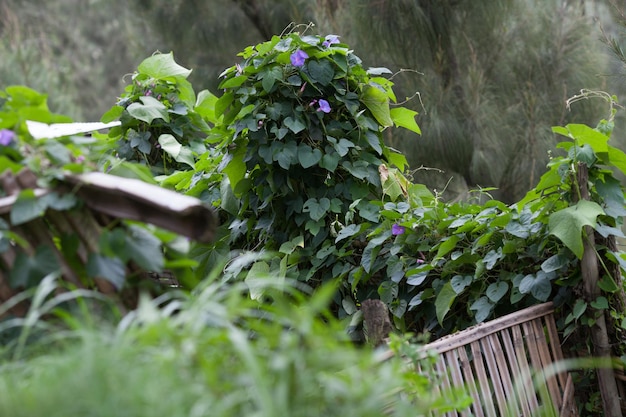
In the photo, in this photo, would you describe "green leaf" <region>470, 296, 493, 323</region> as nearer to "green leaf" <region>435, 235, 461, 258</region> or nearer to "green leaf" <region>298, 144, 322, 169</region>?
"green leaf" <region>435, 235, 461, 258</region>

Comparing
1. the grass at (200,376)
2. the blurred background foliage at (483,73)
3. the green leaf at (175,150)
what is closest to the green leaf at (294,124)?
the green leaf at (175,150)

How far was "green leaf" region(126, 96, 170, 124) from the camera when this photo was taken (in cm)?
319

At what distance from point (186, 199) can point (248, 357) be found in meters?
0.36

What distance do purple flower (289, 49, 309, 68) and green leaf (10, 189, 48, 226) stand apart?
153cm

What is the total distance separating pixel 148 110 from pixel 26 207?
2.16 metres

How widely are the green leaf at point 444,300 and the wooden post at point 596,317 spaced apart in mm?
385

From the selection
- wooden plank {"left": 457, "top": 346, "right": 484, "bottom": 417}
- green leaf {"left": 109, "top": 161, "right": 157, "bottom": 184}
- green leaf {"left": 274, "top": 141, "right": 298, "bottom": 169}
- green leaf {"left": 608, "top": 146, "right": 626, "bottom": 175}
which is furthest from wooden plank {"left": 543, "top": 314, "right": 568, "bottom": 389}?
green leaf {"left": 109, "top": 161, "right": 157, "bottom": 184}

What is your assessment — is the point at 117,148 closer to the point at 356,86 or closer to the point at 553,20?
the point at 356,86

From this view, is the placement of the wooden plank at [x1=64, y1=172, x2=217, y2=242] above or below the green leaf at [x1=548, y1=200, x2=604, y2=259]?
above

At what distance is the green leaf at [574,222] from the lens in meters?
2.00

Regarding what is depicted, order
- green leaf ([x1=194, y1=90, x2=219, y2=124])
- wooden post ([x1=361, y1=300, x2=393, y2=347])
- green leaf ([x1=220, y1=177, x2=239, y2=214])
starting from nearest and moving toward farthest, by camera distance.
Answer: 1. wooden post ([x1=361, y1=300, x2=393, y2=347])
2. green leaf ([x1=220, y1=177, x2=239, y2=214])
3. green leaf ([x1=194, y1=90, x2=219, y2=124])

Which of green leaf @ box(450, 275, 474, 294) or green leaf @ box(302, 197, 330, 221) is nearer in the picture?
green leaf @ box(450, 275, 474, 294)

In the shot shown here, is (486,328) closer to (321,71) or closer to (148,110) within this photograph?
(321,71)

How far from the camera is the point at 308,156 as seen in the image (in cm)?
256
